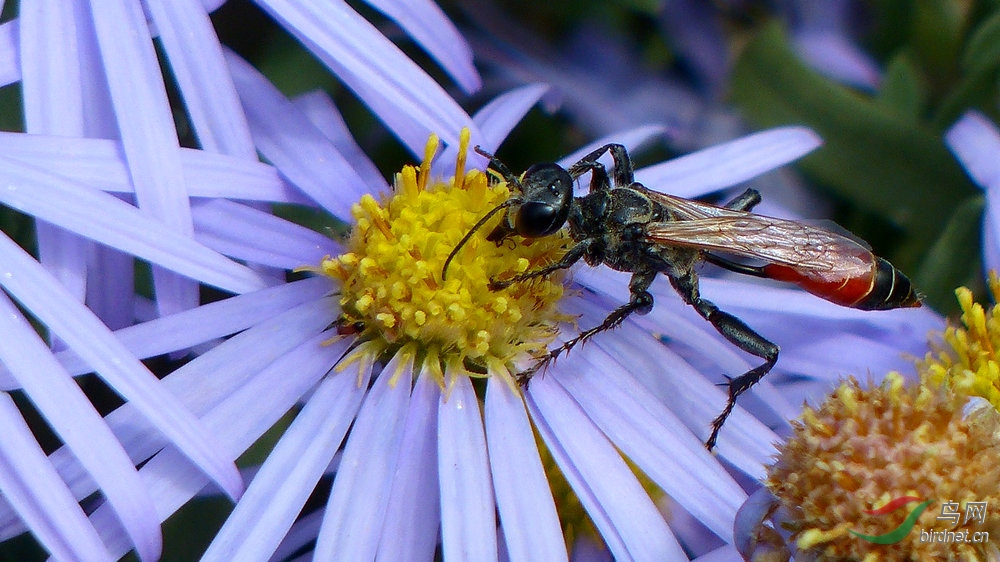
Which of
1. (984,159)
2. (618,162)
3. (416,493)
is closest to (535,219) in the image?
(618,162)

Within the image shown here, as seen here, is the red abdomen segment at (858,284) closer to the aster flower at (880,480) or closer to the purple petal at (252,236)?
the aster flower at (880,480)

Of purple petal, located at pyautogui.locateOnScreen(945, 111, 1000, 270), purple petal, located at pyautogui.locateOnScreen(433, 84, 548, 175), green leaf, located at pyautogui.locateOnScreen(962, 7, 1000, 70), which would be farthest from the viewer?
green leaf, located at pyautogui.locateOnScreen(962, 7, 1000, 70)

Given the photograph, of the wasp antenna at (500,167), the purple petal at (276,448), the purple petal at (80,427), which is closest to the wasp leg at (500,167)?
the wasp antenna at (500,167)

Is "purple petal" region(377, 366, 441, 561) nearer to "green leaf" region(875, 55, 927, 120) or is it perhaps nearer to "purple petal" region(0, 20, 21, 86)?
"purple petal" region(0, 20, 21, 86)

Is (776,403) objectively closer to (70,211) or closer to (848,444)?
(848,444)

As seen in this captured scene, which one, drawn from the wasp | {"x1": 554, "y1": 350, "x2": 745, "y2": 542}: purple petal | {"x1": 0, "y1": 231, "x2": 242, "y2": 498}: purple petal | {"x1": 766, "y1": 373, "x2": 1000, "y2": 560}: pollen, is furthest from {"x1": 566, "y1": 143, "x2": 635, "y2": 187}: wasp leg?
{"x1": 0, "y1": 231, "x2": 242, "y2": 498}: purple petal

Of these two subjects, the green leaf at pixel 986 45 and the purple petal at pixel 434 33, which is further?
the green leaf at pixel 986 45

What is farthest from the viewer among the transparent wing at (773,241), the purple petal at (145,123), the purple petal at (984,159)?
the purple petal at (984,159)

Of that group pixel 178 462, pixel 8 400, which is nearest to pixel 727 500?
pixel 178 462
